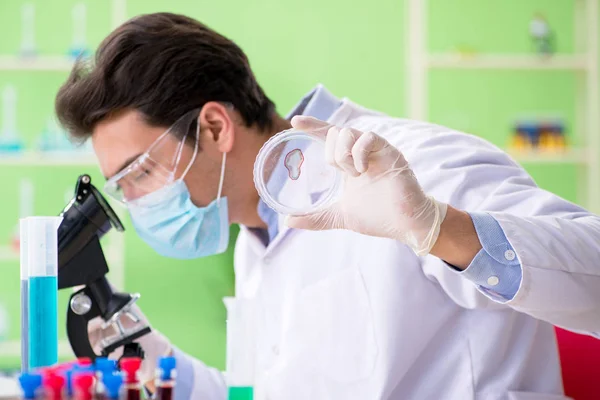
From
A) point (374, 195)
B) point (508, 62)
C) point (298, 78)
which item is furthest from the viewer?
point (298, 78)

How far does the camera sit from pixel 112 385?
2.66 feet

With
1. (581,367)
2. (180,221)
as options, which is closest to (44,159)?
(180,221)

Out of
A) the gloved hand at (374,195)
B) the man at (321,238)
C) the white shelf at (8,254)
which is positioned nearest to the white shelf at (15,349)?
the white shelf at (8,254)

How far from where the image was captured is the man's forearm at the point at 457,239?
1.15m

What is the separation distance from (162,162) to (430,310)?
25.2 inches

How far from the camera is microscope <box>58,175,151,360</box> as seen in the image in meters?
1.44

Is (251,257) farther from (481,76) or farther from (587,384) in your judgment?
(481,76)

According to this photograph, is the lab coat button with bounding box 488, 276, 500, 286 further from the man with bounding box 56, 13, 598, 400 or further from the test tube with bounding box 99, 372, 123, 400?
the test tube with bounding box 99, 372, 123, 400

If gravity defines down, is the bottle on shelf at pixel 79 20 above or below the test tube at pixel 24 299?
above

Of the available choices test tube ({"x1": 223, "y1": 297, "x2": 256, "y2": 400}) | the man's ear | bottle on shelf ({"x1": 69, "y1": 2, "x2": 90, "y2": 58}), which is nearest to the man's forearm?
test tube ({"x1": 223, "y1": 297, "x2": 256, "y2": 400})

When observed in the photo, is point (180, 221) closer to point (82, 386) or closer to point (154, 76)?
point (154, 76)

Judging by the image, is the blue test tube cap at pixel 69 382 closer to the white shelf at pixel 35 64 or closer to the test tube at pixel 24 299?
the test tube at pixel 24 299

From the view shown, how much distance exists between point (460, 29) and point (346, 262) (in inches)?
115

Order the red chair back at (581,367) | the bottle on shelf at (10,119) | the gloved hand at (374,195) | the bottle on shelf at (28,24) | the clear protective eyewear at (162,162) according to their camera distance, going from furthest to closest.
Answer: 1. the bottle on shelf at (28,24)
2. the bottle on shelf at (10,119)
3. the clear protective eyewear at (162,162)
4. the red chair back at (581,367)
5. the gloved hand at (374,195)
